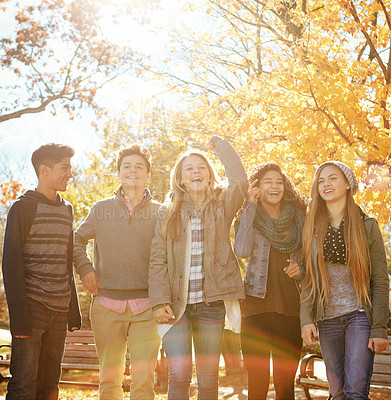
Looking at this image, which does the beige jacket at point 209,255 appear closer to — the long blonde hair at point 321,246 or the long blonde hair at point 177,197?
the long blonde hair at point 177,197

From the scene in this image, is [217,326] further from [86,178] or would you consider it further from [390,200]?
[86,178]

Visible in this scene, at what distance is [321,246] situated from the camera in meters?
4.00

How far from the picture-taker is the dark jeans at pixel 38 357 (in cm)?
378

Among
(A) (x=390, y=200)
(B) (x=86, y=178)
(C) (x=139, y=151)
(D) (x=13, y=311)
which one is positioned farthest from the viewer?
(B) (x=86, y=178)

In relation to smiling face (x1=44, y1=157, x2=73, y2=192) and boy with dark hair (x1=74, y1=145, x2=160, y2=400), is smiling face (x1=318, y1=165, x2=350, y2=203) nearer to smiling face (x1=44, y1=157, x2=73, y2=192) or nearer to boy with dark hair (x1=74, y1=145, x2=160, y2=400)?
boy with dark hair (x1=74, y1=145, x2=160, y2=400)

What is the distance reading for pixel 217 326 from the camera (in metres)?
3.83

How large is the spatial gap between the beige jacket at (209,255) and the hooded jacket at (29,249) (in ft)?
2.46

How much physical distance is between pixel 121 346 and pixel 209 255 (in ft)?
3.54

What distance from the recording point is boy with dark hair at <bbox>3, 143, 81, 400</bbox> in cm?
377

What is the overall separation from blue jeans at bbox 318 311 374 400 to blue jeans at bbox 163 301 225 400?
31.9 inches

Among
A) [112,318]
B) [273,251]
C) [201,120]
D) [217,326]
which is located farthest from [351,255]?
[201,120]

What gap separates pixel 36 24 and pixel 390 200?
11004 mm

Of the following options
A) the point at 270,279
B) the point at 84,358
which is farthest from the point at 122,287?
the point at 84,358

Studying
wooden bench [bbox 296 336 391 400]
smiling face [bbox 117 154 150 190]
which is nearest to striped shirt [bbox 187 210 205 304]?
smiling face [bbox 117 154 150 190]
